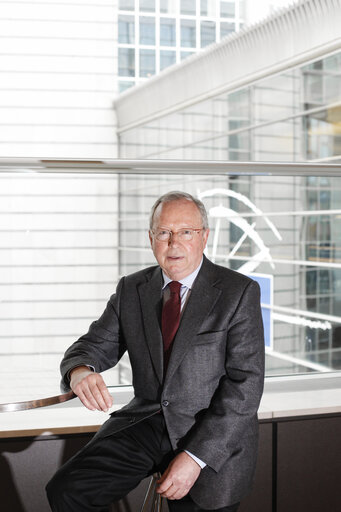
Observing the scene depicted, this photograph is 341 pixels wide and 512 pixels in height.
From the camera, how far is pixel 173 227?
1618 mm

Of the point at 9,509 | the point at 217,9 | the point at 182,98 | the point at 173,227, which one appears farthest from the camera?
the point at 217,9

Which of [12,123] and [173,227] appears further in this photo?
[12,123]

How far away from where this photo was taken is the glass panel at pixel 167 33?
17422mm

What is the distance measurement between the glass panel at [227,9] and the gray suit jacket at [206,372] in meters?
18.1

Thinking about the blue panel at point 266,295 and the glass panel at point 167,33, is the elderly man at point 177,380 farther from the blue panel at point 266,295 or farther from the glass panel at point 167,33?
the glass panel at point 167,33

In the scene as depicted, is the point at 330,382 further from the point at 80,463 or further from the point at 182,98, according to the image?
the point at 182,98

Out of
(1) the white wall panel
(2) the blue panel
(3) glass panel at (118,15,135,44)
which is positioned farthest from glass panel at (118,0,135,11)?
(2) the blue panel

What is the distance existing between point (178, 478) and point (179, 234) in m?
0.57

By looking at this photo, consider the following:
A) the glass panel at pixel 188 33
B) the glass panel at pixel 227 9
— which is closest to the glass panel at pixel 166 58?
the glass panel at pixel 188 33

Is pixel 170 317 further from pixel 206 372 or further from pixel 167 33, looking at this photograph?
pixel 167 33

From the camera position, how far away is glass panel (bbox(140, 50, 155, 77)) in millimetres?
17062

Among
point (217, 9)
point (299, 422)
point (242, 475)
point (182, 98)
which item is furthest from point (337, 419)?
point (217, 9)

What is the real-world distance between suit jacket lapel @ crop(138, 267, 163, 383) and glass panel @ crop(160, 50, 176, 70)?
16283 millimetres

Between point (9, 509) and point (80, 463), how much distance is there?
28.3 inches
